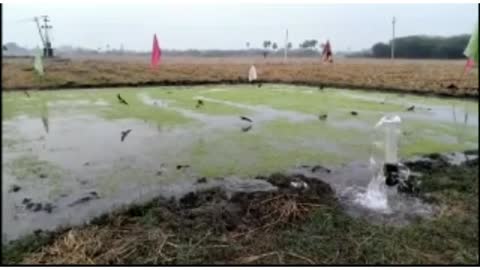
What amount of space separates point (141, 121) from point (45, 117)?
2325mm

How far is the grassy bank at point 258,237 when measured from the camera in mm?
2600

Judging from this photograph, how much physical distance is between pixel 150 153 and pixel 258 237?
3.19 m

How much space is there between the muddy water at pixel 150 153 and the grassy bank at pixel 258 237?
364mm

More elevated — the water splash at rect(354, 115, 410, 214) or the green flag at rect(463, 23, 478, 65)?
the green flag at rect(463, 23, 478, 65)

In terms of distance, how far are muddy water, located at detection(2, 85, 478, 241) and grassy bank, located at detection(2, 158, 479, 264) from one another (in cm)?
36

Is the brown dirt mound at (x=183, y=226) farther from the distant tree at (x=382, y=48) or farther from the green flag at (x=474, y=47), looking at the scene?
the green flag at (x=474, y=47)

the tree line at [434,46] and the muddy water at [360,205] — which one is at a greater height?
the tree line at [434,46]

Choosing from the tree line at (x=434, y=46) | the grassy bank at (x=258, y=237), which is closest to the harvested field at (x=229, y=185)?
the grassy bank at (x=258, y=237)

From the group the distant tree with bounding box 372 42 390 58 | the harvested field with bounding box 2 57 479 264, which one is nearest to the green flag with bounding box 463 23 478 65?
the harvested field with bounding box 2 57 479 264

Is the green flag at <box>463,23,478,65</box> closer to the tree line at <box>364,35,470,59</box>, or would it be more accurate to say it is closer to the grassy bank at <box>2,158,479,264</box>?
the tree line at <box>364,35,470,59</box>

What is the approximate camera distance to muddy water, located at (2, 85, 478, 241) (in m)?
3.92

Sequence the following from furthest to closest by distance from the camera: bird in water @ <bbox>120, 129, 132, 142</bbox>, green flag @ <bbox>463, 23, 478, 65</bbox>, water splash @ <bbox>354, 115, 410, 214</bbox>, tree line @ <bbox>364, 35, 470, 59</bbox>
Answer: bird in water @ <bbox>120, 129, 132, 142</bbox>
water splash @ <bbox>354, 115, 410, 214</bbox>
tree line @ <bbox>364, 35, 470, 59</bbox>
green flag @ <bbox>463, 23, 478, 65</bbox>

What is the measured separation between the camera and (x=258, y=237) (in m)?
2.93

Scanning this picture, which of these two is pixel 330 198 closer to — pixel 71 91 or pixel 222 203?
pixel 222 203
